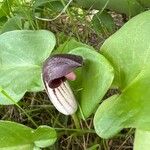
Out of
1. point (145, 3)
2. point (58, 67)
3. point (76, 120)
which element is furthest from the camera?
point (145, 3)

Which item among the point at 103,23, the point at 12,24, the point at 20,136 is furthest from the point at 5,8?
the point at 20,136

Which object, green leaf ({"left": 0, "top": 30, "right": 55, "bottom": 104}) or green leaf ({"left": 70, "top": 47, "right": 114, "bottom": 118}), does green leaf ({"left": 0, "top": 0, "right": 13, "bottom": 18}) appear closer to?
green leaf ({"left": 0, "top": 30, "right": 55, "bottom": 104})

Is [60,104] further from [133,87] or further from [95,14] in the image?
[95,14]

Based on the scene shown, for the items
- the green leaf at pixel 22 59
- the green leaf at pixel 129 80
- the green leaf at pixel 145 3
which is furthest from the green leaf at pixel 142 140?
the green leaf at pixel 145 3

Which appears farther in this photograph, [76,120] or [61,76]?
[76,120]

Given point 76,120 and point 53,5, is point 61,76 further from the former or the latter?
point 53,5

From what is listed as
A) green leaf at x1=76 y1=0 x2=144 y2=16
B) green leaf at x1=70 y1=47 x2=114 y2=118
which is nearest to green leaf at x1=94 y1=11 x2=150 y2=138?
green leaf at x1=70 y1=47 x2=114 y2=118

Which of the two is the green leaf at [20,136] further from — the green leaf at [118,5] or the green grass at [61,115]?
the green leaf at [118,5]
